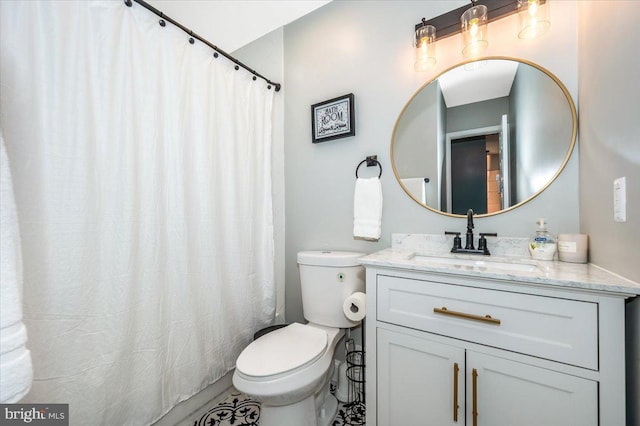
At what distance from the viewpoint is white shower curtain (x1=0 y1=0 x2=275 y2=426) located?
0.87m

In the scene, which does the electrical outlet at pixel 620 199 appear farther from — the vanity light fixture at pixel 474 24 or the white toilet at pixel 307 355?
the white toilet at pixel 307 355

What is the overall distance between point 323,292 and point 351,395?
2.05ft

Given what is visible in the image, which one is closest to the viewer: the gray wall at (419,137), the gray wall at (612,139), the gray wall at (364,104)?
the gray wall at (612,139)

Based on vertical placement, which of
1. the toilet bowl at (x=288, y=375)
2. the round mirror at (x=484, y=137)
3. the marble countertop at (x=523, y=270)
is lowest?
the toilet bowl at (x=288, y=375)

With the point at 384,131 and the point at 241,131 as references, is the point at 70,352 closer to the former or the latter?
the point at 241,131

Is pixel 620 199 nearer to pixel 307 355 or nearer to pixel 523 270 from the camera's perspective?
pixel 523 270

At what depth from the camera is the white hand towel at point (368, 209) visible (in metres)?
1.49

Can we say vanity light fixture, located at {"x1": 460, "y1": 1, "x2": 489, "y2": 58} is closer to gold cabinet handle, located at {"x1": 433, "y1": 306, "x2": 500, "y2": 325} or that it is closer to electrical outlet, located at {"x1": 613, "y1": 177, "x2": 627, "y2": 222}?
electrical outlet, located at {"x1": 613, "y1": 177, "x2": 627, "y2": 222}

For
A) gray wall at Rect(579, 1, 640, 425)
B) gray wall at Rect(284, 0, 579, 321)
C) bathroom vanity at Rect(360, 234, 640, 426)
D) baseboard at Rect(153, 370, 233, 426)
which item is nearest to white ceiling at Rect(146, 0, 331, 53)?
gray wall at Rect(284, 0, 579, 321)

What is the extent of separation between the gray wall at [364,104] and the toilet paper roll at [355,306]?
34cm

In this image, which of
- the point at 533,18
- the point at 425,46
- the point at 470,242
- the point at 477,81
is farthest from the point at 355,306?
the point at 533,18

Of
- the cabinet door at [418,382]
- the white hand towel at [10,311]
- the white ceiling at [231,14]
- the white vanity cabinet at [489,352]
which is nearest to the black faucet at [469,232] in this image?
the white vanity cabinet at [489,352]

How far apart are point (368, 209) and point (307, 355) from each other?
832mm

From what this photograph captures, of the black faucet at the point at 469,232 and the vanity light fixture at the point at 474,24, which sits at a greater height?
the vanity light fixture at the point at 474,24
